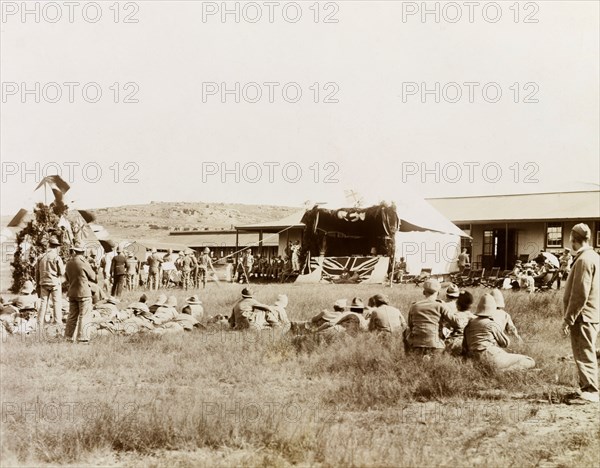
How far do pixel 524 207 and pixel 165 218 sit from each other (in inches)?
1546

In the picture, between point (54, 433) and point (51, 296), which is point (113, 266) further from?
point (54, 433)

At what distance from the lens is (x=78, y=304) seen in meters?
9.93

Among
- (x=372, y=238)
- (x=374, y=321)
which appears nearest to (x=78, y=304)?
(x=374, y=321)

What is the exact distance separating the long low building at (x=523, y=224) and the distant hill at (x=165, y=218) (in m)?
25.1

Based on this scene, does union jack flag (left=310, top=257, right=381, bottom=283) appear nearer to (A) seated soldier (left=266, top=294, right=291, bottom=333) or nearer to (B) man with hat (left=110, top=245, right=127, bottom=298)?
(B) man with hat (left=110, top=245, right=127, bottom=298)

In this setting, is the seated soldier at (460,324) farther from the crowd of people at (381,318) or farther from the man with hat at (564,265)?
the man with hat at (564,265)

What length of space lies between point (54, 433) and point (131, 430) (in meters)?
0.57

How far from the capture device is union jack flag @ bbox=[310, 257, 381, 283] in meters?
20.0

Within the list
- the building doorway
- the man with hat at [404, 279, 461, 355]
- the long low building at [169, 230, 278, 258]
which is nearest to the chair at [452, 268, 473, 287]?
the building doorway

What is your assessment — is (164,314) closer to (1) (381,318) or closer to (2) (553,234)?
(1) (381,318)

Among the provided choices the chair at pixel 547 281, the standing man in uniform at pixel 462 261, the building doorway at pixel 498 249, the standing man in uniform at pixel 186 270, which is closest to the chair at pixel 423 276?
the standing man in uniform at pixel 462 261

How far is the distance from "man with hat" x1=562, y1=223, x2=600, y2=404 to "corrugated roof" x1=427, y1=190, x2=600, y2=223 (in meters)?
18.7

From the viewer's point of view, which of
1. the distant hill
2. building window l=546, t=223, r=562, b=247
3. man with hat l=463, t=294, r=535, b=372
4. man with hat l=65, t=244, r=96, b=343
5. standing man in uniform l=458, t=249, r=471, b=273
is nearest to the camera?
man with hat l=463, t=294, r=535, b=372

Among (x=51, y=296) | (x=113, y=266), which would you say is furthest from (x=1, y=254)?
(x=51, y=296)
